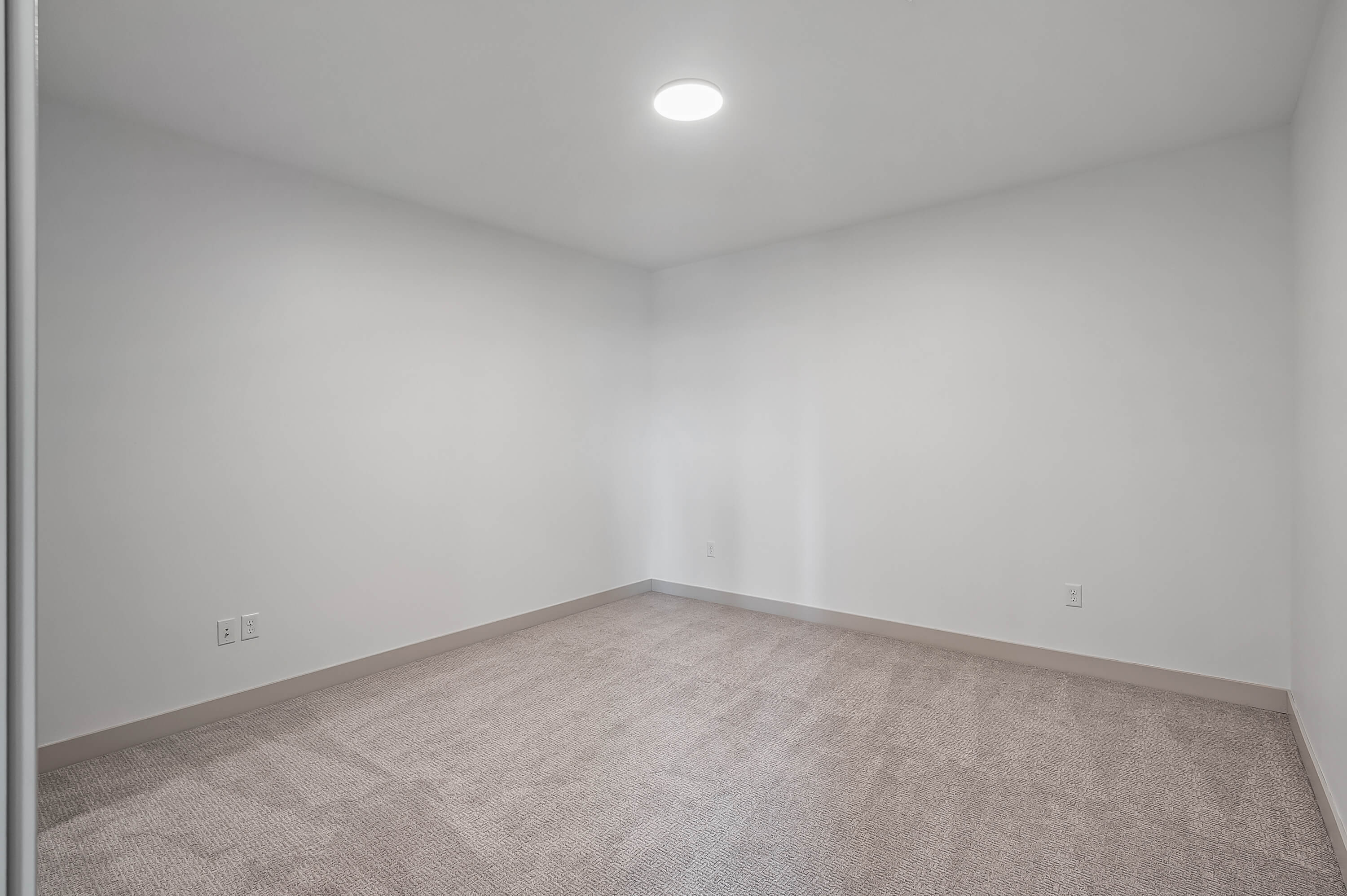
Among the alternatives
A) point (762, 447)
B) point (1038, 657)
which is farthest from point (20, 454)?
point (762, 447)

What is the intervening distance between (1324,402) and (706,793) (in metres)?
2.41

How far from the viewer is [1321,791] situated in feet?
6.94

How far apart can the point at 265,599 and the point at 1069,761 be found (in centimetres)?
340

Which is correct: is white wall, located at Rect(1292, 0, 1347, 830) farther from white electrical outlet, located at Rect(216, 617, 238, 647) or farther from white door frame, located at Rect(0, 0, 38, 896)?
white electrical outlet, located at Rect(216, 617, 238, 647)

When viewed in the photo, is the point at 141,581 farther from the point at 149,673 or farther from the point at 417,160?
the point at 417,160

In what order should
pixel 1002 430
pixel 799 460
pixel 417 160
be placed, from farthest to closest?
pixel 799 460, pixel 1002 430, pixel 417 160

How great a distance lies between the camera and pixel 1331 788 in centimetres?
201

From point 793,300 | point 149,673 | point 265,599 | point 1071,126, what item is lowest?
point 149,673

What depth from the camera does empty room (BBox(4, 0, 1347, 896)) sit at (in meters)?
2.07

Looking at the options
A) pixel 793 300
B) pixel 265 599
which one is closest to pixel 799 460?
pixel 793 300

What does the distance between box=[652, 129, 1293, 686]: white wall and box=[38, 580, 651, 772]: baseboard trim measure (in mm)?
1629

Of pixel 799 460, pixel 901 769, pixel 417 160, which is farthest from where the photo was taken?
pixel 799 460

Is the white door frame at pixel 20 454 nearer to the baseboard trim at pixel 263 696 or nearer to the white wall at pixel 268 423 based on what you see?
the baseboard trim at pixel 263 696

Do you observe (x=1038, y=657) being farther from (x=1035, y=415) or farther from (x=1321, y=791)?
(x=1321, y=791)
